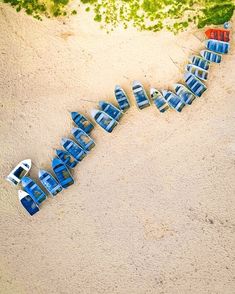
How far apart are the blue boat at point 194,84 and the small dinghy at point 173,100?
57 centimetres

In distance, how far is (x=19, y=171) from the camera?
14.8 metres

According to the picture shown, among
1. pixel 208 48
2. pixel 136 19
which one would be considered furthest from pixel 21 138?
pixel 208 48

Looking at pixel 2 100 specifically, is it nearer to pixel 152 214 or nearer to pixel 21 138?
pixel 21 138

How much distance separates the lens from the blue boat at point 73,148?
48.1ft

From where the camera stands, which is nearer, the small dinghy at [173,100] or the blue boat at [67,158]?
the small dinghy at [173,100]

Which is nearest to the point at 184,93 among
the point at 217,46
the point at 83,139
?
the point at 217,46

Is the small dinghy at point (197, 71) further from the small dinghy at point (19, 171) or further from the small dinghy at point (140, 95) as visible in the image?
the small dinghy at point (19, 171)

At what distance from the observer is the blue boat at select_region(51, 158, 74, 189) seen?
14742 millimetres

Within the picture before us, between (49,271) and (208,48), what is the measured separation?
10088 mm

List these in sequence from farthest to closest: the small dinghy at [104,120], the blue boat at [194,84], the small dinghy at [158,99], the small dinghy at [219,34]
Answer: the small dinghy at [104,120]
the small dinghy at [158,99]
the blue boat at [194,84]
the small dinghy at [219,34]

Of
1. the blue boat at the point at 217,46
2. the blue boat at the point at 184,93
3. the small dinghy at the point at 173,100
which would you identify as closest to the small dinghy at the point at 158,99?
the small dinghy at the point at 173,100

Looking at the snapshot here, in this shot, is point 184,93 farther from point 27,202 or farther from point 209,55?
point 27,202

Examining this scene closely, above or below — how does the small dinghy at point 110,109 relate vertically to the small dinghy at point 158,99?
above

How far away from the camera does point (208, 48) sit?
555 inches
